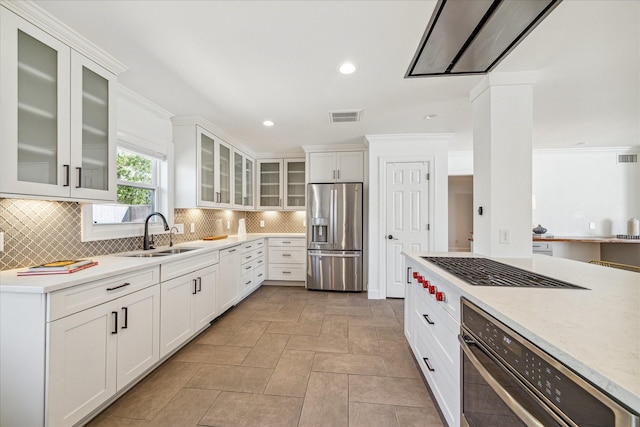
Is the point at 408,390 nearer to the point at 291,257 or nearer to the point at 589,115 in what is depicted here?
the point at 291,257

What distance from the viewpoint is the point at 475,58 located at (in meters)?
1.43

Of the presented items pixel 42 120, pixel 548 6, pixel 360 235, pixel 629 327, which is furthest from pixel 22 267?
pixel 360 235

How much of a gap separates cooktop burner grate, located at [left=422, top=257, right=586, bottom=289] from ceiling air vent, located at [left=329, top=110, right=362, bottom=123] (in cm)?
184

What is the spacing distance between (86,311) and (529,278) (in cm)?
245

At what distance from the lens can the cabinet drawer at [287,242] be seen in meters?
4.51

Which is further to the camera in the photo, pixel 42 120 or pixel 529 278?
pixel 42 120

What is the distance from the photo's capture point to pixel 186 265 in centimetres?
241

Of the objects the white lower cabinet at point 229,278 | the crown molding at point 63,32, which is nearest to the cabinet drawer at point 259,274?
the white lower cabinet at point 229,278

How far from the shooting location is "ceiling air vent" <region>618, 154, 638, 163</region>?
442 centimetres

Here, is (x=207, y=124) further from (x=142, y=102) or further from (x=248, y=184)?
(x=248, y=184)

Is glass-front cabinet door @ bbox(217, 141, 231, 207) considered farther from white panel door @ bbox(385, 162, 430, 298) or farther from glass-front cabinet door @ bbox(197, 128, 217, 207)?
white panel door @ bbox(385, 162, 430, 298)

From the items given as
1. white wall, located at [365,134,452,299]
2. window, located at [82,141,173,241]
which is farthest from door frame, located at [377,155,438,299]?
window, located at [82,141,173,241]

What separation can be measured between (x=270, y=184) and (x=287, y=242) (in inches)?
47.0

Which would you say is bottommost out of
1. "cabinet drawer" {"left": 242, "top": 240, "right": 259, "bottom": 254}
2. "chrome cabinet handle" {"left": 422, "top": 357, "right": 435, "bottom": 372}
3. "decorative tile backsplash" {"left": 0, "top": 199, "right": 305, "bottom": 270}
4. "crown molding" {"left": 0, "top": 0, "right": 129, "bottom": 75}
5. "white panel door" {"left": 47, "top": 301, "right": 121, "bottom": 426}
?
"chrome cabinet handle" {"left": 422, "top": 357, "right": 435, "bottom": 372}
